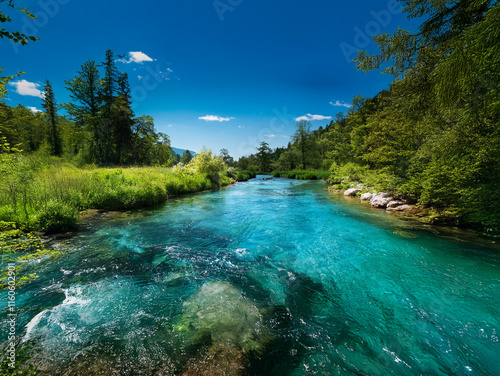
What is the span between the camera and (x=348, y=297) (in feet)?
12.9

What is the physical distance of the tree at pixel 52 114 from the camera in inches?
1259

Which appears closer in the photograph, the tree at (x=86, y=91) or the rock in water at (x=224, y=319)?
the rock in water at (x=224, y=319)

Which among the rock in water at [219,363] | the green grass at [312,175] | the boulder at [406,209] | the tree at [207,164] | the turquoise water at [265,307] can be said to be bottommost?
the turquoise water at [265,307]

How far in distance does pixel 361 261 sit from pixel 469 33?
208 inches

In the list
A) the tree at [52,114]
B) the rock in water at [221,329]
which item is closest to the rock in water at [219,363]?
the rock in water at [221,329]

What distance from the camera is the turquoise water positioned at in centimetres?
248

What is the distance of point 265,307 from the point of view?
3531mm

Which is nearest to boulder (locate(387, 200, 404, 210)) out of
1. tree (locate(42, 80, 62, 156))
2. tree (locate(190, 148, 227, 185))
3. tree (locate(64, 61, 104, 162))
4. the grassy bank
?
the grassy bank

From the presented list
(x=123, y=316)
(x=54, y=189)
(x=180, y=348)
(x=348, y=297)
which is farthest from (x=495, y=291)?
(x=54, y=189)

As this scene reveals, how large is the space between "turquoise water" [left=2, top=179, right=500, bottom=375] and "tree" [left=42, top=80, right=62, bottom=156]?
131 ft

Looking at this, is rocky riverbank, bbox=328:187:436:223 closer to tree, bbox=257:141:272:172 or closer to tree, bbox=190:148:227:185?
tree, bbox=190:148:227:185

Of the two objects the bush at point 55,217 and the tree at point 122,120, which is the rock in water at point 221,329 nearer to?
the bush at point 55,217

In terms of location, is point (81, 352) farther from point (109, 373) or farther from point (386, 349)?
point (386, 349)

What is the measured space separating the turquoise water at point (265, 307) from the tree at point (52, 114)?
1569 inches
